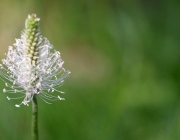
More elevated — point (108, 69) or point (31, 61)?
point (108, 69)

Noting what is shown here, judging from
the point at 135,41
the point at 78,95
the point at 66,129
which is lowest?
the point at 66,129

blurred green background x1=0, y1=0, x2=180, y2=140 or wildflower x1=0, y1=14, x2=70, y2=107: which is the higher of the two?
blurred green background x1=0, y1=0, x2=180, y2=140

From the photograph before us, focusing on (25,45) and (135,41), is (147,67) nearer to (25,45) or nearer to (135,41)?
(135,41)

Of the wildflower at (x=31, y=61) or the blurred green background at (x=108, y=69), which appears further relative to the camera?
the blurred green background at (x=108, y=69)

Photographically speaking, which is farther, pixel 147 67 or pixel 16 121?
pixel 147 67

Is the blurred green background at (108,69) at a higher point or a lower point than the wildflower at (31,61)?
higher

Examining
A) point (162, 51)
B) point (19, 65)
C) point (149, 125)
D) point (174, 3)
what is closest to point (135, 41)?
point (162, 51)

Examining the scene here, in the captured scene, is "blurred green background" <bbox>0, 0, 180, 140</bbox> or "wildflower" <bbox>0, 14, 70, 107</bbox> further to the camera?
"blurred green background" <bbox>0, 0, 180, 140</bbox>

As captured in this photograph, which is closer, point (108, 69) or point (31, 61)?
point (31, 61)
